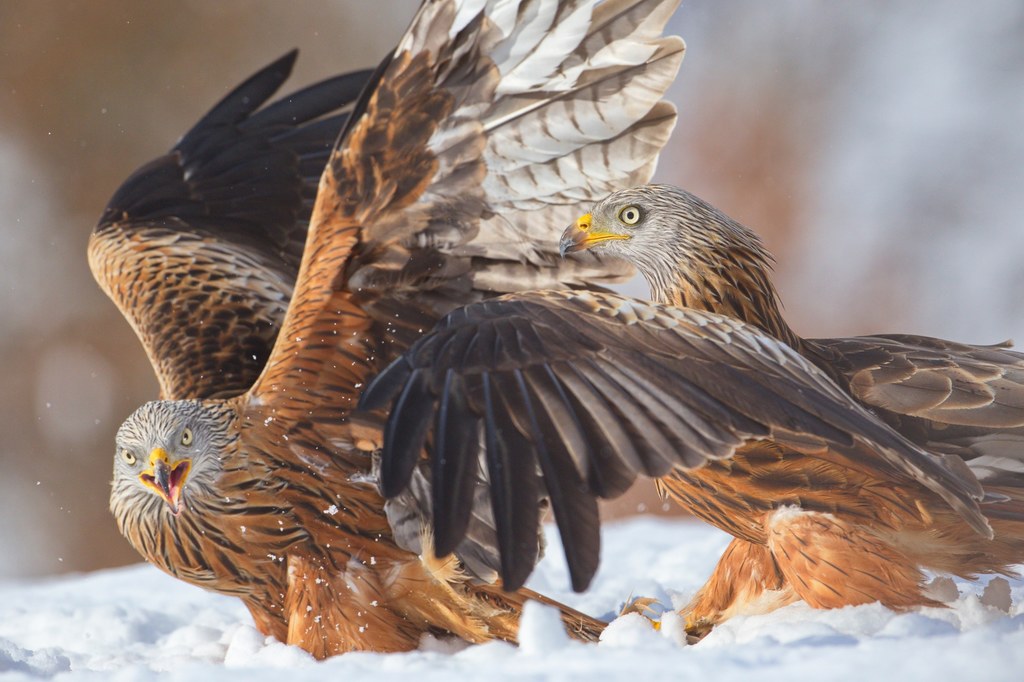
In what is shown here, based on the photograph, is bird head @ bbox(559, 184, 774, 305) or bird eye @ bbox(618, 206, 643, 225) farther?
bird eye @ bbox(618, 206, 643, 225)

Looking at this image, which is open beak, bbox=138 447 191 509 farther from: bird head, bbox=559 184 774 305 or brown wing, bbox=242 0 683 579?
bird head, bbox=559 184 774 305

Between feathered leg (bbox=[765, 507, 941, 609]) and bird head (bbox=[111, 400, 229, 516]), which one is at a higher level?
feathered leg (bbox=[765, 507, 941, 609])

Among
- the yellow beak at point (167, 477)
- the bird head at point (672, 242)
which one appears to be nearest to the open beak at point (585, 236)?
the bird head at point (672, 242)

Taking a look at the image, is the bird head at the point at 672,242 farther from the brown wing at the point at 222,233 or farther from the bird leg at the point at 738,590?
the brown wing at the point at 222,233

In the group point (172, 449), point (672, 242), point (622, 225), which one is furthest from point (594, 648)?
point (172, 449)

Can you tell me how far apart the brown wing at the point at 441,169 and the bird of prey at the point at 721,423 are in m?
0.34

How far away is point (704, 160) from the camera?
13812mm

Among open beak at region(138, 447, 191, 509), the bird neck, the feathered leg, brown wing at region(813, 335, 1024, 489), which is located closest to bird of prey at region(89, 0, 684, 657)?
open beak at region(138, 447, 191, 509)

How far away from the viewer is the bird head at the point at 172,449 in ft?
12.1

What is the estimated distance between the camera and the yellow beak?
366cm

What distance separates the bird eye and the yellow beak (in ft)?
5.36

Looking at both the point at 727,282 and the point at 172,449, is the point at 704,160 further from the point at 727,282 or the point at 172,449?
the point at 172,449

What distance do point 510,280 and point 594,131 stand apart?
60 centimetres

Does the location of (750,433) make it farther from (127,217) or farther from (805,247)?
(805,247)
